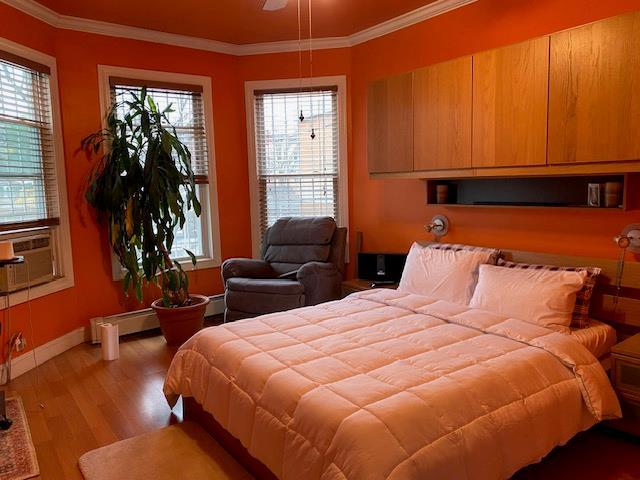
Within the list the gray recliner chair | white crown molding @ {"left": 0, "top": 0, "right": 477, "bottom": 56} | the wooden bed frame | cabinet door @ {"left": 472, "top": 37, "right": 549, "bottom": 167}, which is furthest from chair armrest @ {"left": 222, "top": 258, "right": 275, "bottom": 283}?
cabinet door @ {"left": 472, "top": 37, "right": 549, "bottom": 167}

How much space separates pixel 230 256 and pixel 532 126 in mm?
3272

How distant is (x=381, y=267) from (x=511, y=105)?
5.80 feet

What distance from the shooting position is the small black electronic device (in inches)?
170

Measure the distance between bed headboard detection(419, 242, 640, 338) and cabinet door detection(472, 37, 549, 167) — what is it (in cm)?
70

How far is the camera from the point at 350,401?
6.26 feet

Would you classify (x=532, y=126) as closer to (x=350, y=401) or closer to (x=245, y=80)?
(x=350, y=401)

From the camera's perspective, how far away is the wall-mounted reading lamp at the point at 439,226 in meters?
4.11

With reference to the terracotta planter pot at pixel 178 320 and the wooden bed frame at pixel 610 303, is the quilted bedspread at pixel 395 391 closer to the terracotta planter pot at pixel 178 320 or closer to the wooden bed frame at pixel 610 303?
the wooden bed frame at pixel 610 303

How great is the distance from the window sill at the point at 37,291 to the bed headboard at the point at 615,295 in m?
3.84

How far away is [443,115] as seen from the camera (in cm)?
360

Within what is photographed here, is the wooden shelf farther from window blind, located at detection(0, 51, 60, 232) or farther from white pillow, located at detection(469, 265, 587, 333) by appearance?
window blind, located at detection(0, 51, 60, 232)

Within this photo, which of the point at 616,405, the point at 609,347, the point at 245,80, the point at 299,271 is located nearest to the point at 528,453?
the point at 616,405

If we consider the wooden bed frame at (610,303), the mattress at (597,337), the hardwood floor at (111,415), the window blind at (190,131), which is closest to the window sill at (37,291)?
the hardwood floor at (111,415)

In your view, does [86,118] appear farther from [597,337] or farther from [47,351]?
[597,337]
